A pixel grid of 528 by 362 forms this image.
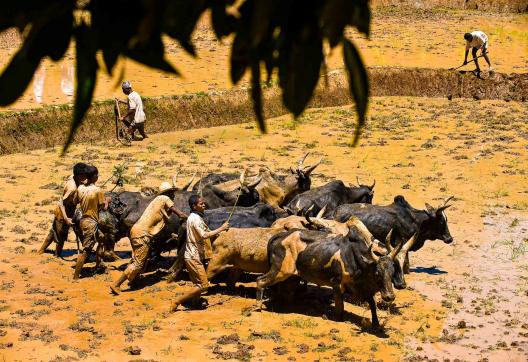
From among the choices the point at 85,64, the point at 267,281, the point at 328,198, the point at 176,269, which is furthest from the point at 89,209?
the point at 85,64

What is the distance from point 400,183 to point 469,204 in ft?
6.45

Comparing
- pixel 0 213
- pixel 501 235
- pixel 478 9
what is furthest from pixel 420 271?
pixel 478 9

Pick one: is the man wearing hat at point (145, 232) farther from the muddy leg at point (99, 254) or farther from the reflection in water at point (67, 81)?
the reflection in water at point (67, 81)

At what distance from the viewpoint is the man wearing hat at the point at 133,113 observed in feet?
67.7

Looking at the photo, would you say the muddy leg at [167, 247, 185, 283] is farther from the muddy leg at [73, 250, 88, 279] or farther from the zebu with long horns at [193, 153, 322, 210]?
the zebu with long horns at [193, 153, 322, 210]

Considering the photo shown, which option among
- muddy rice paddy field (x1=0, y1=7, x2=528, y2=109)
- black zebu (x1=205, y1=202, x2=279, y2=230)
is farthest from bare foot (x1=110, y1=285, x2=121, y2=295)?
muddy rice paddy field (x1=0, y1=7, x2=528, y2=109)

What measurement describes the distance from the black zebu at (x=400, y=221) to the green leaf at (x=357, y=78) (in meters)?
9.91

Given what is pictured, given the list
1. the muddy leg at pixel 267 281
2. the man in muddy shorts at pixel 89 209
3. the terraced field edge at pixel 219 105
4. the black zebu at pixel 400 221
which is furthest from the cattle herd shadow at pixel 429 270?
the terraced field edge at pixel 219 105

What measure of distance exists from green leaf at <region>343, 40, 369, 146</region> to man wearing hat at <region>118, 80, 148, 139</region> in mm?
17845

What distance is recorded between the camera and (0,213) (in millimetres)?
16141

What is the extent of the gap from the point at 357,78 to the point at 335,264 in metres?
8.27

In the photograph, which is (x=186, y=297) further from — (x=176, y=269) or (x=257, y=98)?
(x=257, y=98)

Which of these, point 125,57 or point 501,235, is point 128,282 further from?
point 125,57

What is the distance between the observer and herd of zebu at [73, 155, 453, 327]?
34.8 ft
